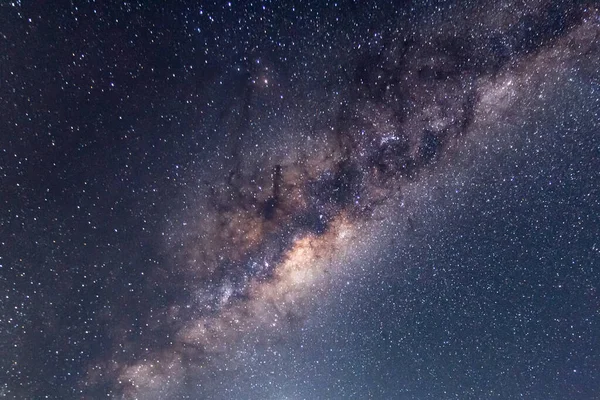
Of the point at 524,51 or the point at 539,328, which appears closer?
the point at 524,51

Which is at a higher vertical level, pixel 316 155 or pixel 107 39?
pixel 107 39

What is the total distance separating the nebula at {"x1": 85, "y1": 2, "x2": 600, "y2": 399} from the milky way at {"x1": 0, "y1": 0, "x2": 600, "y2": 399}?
0.02 metres

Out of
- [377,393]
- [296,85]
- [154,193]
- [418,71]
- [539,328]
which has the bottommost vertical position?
[539,328]

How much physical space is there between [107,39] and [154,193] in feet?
6.84

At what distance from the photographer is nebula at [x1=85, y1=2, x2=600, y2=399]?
13.9 ft

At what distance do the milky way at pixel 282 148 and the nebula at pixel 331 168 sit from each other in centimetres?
2

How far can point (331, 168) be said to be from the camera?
5.21 m

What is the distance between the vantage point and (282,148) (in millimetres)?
4805

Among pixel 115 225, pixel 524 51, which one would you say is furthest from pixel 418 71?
pixel 115 225

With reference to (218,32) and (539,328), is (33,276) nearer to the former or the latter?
(218,32)

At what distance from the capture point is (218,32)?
3566mm

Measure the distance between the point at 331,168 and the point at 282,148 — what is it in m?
0.89

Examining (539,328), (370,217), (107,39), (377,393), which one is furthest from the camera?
(377,393)

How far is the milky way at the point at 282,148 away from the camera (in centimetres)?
389
